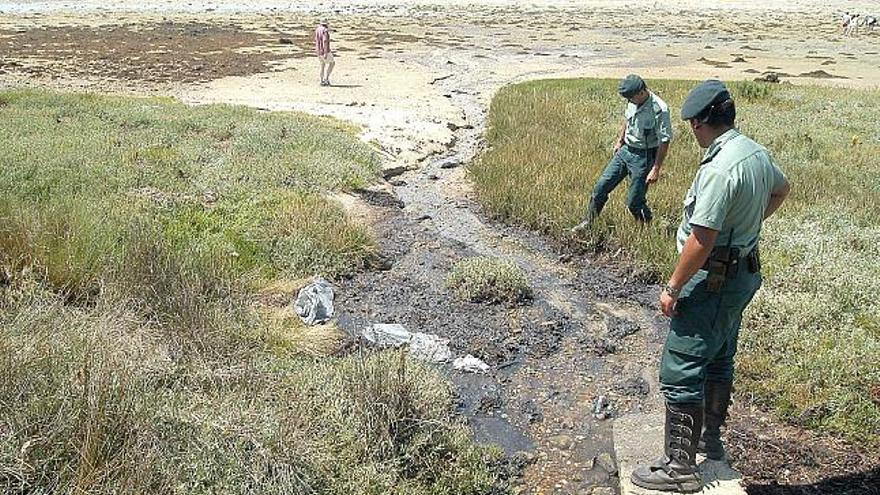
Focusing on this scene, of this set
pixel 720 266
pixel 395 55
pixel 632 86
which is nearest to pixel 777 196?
pixel 720 266

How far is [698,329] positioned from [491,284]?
3782 mm

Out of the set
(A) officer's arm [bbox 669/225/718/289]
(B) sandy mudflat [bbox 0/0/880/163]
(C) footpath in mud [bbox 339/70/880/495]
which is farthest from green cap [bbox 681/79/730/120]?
(B) sandy mudflat [bbox 0/0/880/163]

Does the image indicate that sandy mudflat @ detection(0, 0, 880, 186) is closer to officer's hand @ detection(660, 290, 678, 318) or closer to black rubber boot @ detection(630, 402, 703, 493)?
black rubber boot @ detection(630, 402, 703, 493)

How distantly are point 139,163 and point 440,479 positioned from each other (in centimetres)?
784

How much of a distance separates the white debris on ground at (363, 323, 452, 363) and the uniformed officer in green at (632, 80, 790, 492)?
2.44m

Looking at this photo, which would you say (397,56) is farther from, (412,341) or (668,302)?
(668,302)

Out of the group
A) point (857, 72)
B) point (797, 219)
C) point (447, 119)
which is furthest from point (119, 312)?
point (857, 72)

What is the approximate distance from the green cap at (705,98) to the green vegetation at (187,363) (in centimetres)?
229

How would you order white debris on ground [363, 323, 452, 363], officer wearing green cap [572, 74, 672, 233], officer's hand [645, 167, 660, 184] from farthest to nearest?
1. officer's hand [645, 167, 660, 184]
2. officer wearing green cap [572, 74, 672, 233]
3. white debris on ground [363, 323, 452, 363]

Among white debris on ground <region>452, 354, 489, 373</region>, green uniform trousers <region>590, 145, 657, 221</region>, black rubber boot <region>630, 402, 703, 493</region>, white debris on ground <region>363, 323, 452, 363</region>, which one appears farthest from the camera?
green uniform trousers <region>590, 145, 657, 221</region>

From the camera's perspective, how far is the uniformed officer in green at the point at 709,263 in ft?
12.2

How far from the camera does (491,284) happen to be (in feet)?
25.2

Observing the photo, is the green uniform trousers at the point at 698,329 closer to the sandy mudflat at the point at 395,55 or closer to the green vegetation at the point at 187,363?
the green vegetation at the point at 187,363

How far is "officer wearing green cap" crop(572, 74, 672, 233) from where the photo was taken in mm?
7961
